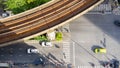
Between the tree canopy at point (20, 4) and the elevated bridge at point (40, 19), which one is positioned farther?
the tree canopy at point (20, 4)

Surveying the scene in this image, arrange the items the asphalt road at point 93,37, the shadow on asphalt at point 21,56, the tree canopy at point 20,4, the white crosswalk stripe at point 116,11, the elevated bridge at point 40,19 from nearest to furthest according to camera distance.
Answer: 1. the elevated bridge at point 40,19
2. the shadow on asphalt at point 21,56
3. the asphalt road at point 93,37
4. the tree canopy at point 20,4
5. the white crosswalk stripe at point 116,11

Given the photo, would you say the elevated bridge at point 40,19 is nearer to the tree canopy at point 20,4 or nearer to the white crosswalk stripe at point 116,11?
the tree canopy at point 20,4

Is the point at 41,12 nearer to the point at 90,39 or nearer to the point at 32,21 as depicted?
the point at 32,21

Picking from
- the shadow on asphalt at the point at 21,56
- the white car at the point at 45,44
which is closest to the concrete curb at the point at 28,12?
the shadow on asphalt at the point at 21,56

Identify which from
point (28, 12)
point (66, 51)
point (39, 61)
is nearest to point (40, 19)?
point (28, 12)

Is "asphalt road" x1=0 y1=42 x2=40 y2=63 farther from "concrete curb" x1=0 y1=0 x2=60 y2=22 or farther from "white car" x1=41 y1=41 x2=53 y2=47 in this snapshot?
"concrete curb" x1=0 y1=0 x2=60 y2=22

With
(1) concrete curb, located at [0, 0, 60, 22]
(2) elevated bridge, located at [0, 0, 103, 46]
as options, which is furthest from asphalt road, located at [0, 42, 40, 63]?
(1) concrete curb, located at [0, 0, 60, 22]

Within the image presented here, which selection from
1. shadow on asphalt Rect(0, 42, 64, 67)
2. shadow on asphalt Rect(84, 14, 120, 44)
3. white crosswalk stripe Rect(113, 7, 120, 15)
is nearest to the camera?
shadow on asphalt Rect(0, 42, 64, 67)
